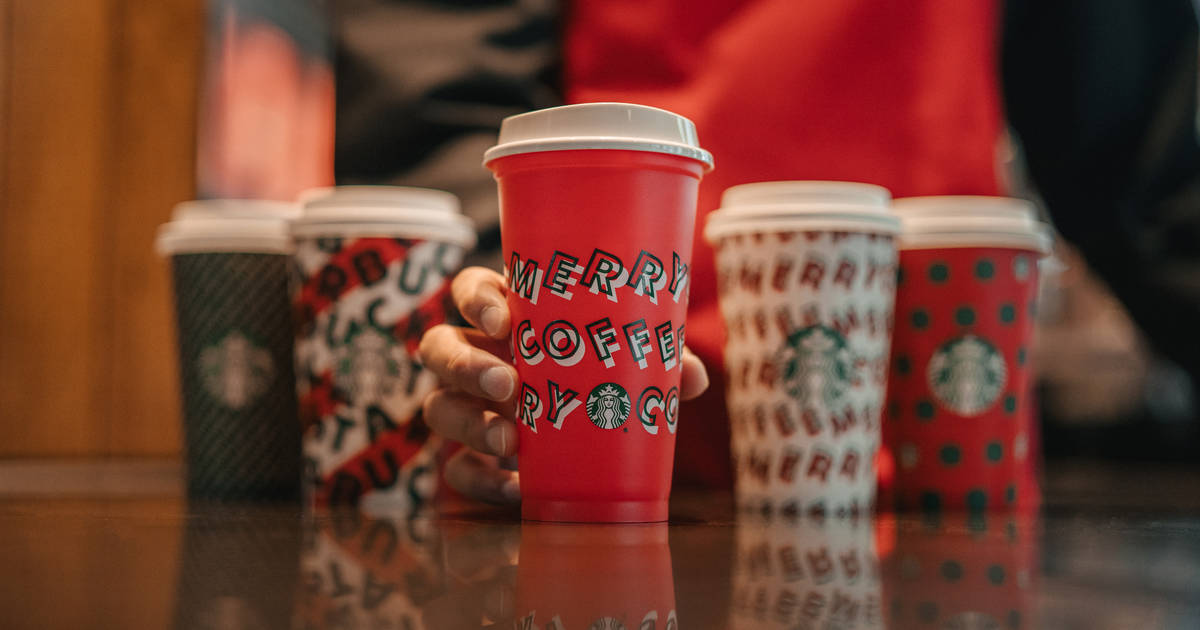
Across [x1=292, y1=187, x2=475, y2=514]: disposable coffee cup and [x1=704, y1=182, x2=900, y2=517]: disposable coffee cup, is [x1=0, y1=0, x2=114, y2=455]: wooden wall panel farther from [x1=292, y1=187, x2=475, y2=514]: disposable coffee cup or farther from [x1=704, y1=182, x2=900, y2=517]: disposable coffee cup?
[x1=704, y1=182, x2=900, y2=517]: disposable coffee cup

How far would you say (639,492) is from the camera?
75cm

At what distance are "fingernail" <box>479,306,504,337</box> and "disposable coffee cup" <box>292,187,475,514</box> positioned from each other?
208mm

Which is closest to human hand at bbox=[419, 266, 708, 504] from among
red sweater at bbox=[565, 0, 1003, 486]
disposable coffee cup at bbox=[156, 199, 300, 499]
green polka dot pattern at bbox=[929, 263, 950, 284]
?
disposable coffee cup at bbox=[156, 199, 300, 499]

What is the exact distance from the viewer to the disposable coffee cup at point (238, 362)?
1.06 metres

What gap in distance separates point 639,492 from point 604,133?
278 millimetres

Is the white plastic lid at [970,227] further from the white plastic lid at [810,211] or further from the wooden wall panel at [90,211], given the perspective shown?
the wooden wall panel at [90,211]

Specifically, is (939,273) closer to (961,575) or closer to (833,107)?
(833,107)

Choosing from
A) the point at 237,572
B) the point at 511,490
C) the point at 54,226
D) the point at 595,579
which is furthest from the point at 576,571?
the point at 54,226

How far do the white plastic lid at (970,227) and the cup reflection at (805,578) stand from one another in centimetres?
37

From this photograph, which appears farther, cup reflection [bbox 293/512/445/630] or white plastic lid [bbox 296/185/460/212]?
white plastic lid [bbox 296/185/460/212]

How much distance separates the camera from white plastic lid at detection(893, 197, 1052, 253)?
104 cm

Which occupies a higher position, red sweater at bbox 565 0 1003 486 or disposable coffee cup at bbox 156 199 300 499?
red sweater at bbox 565 0 1003 486

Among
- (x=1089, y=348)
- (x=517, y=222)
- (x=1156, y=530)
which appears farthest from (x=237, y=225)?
(x=1089, y=348)

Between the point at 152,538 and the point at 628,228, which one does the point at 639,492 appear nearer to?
the point at 628,228
